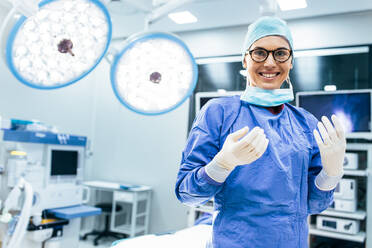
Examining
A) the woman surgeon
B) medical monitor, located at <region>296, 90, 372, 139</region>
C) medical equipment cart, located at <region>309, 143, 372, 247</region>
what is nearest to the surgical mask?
the woman surgeon

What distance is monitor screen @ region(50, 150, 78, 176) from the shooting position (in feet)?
8.50

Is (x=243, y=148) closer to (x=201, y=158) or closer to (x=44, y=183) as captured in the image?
(x=201, y=158)

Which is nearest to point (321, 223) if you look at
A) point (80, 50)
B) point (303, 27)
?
point (303, 27)

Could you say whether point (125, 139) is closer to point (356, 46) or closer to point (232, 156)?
point (356, 46)

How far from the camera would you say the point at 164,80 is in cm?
161

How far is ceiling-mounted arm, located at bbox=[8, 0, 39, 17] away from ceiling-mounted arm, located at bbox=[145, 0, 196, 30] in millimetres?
632

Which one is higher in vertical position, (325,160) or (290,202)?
(325,160)

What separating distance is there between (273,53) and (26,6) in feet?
2.57

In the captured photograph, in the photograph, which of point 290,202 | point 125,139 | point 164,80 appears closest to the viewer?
point 290,202

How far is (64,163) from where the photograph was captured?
2680 millimetres

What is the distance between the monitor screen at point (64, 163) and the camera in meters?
2.59

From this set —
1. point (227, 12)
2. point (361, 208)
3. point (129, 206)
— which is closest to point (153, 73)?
point (227, 12)

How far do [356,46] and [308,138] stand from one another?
2924mm

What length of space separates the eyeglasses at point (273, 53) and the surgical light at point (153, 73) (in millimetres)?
457
